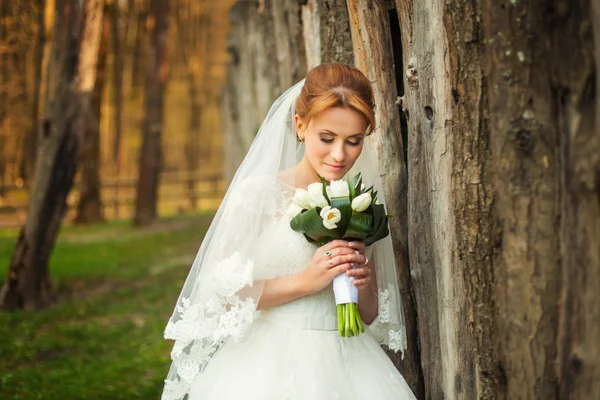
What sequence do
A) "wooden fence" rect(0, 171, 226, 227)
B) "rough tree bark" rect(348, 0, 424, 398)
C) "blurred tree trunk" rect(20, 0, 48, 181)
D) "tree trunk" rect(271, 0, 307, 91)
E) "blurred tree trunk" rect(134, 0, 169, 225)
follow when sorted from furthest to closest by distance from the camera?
1. "wooden fence" rect(0, 171, 226, 227)
2. "blurred tree trunk" rect(134, 0, 169, 225)
3. "blurred tree trunk" rect(20, 0, 48, 181)
4. "tree trunk" rect(271, 0, 307, 91)
5. "rough tree bark" rect(348, 0, 424, 398)

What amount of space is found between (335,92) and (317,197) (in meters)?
0.48

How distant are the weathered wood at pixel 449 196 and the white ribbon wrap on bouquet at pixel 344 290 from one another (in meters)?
0.42

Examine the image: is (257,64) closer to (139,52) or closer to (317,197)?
(317,197)

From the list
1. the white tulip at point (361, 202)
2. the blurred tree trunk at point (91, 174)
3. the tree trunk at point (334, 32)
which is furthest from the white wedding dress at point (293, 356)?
the blurred tree trunk at point (91, 174)

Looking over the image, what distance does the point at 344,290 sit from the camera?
3127 mm

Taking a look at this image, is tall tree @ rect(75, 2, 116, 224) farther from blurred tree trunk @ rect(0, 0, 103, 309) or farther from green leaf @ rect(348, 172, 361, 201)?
green leaf @ rect(348, 172, 361, 201)

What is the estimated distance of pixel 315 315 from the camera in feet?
10.7

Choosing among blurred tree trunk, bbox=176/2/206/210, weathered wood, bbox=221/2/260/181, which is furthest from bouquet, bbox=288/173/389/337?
blurred tree trunk, bbox=176/2/206/210

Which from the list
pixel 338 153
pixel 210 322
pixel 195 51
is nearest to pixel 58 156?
pixel 210 322

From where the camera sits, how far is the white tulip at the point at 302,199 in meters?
3.09

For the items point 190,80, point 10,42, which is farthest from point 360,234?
point 190,80

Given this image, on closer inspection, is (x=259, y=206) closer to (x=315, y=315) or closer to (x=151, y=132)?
(x=315, y=315)

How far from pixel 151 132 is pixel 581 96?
14592mm

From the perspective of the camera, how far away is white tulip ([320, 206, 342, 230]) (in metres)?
2.99
